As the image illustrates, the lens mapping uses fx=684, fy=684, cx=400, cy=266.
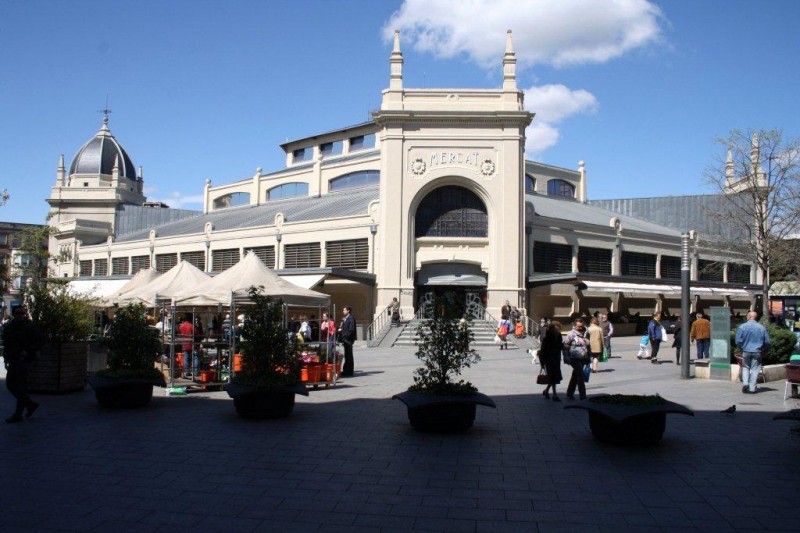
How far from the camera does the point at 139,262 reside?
48062 mm

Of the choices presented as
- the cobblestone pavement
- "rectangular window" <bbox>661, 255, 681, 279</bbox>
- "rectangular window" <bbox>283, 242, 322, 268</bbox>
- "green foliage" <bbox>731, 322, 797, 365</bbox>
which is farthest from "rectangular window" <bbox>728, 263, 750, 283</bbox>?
the cobblestone pavement

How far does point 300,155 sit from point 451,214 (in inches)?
948

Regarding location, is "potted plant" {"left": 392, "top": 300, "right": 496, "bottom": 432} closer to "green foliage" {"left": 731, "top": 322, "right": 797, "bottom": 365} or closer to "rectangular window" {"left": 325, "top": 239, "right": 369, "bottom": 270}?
"green foliage" {"left": 731, "top": 322, "right": 797, "bottom": 365}

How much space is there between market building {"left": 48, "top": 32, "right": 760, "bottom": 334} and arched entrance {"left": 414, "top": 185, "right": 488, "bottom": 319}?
0.06 metres

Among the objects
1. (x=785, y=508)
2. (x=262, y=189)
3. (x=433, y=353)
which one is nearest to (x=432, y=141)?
(x=262, y=189)

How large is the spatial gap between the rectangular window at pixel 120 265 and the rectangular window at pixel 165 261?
4071 mm

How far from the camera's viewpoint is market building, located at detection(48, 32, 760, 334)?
33.7 meters

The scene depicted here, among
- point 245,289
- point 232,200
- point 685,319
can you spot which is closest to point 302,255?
point 232,200

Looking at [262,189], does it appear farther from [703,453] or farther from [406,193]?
[703,453]

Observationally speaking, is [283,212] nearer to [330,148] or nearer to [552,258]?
[330,148]

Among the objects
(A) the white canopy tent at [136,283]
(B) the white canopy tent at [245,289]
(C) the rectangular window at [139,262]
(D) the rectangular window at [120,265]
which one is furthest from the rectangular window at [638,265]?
(D) the rectangular window at [120,265]

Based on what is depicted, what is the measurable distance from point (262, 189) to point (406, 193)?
22.0m

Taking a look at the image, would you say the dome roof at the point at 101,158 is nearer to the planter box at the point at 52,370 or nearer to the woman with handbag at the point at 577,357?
the planter box at the point at 52,370

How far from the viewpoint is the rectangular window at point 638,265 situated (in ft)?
134
